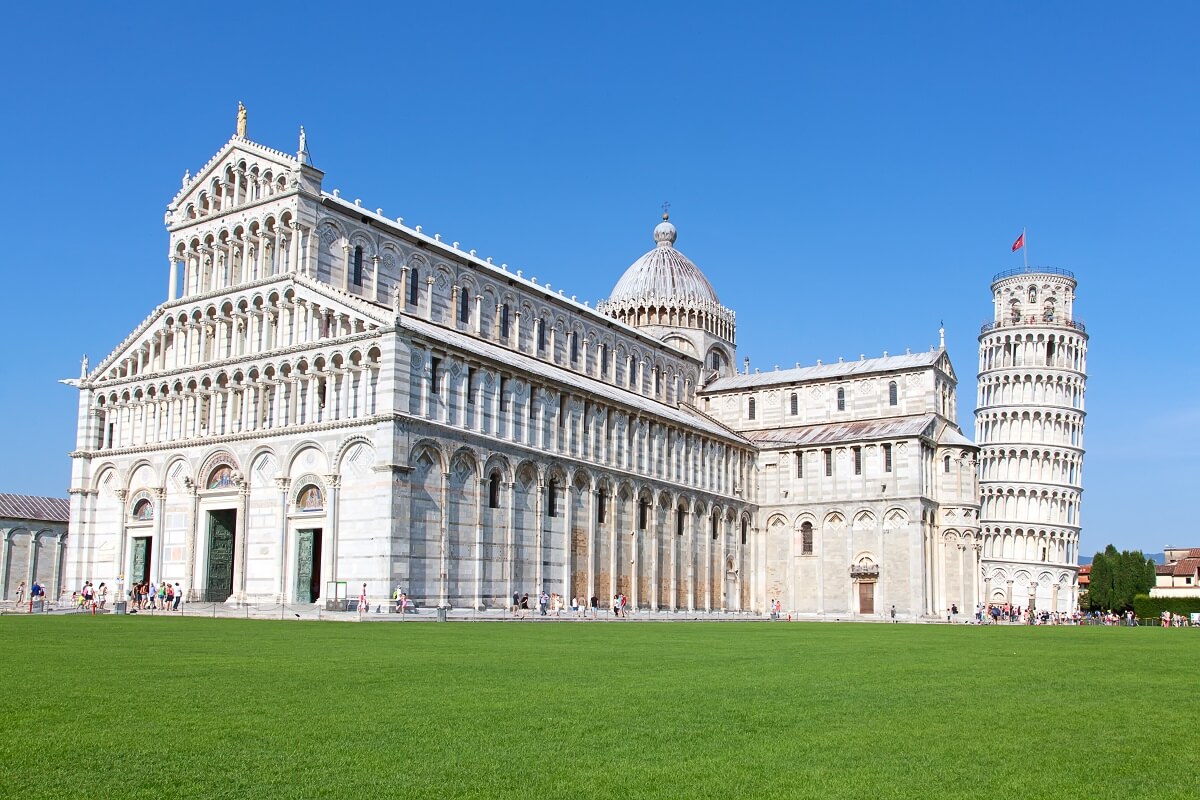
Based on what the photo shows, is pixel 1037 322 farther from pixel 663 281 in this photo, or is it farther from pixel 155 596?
pixel 155 596

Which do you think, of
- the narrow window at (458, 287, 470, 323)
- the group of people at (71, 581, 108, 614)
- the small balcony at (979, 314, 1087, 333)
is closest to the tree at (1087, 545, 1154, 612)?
the small balcony at (979, 314, 1087, 333)

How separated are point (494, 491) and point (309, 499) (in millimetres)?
8278

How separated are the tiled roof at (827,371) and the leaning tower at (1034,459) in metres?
28.5

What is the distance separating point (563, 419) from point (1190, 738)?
46.7 metres

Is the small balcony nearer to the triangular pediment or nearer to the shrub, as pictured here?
the shrub

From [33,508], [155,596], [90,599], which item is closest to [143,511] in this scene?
[155,596]

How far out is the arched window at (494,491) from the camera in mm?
51681

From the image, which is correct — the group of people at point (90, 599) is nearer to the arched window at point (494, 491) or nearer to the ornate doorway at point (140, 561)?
the ornate doorway at point (140, 561)

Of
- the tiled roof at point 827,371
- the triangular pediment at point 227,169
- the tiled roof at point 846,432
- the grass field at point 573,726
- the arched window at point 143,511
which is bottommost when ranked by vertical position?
the grass field at point 573,726

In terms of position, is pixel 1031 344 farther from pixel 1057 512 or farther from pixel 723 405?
pixel 723 405

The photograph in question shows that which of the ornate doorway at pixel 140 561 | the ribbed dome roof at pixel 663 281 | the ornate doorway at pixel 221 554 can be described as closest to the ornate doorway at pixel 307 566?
the ornate doorway at pixel 221 554

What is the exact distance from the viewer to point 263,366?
51.6m

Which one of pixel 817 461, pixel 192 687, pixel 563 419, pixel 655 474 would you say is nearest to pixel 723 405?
pixel 817 461

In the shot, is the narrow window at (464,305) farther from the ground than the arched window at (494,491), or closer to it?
farther from the ground
